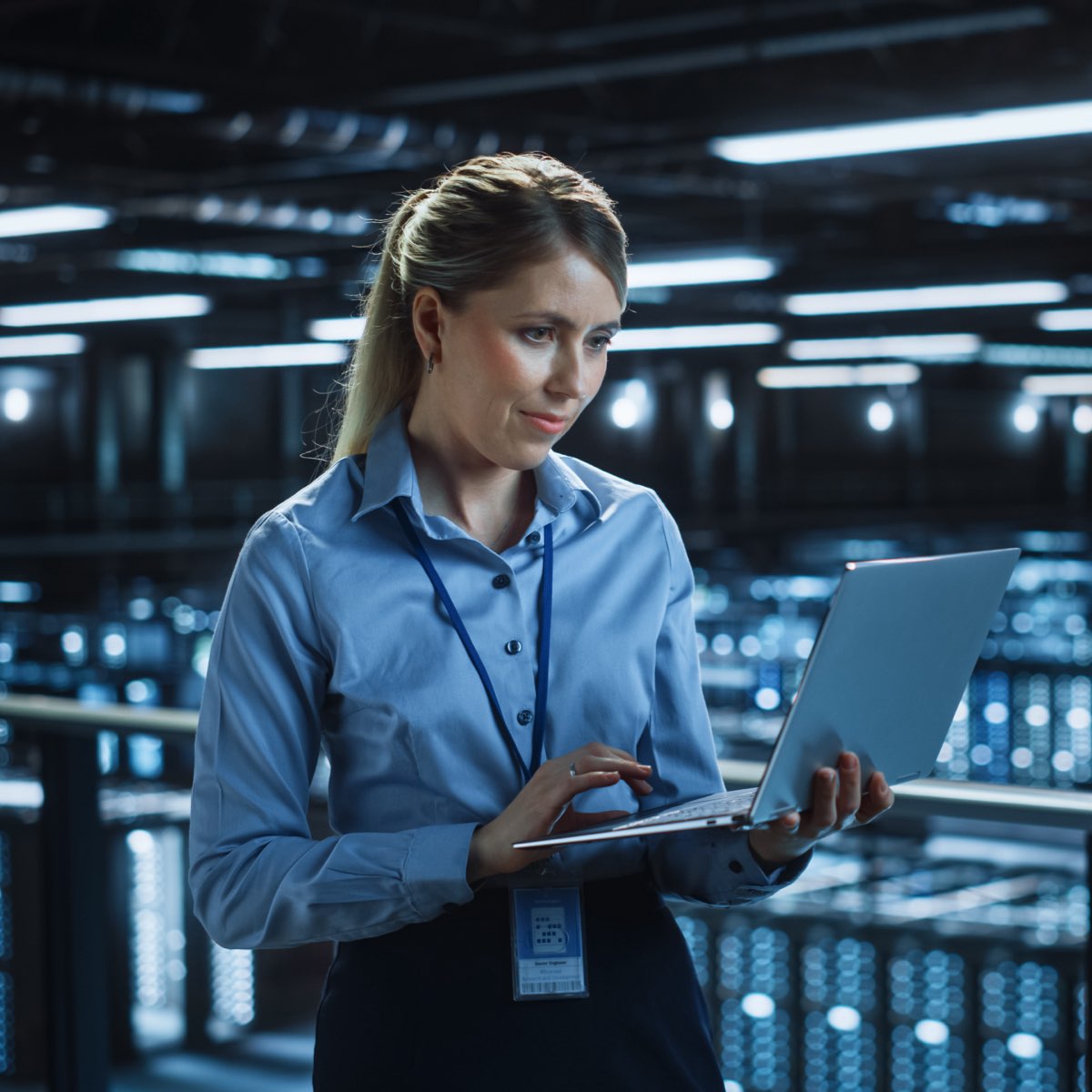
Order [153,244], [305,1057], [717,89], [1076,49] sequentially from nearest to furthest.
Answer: [305,1057] → [1076,49] → [717,89] → [153,244]

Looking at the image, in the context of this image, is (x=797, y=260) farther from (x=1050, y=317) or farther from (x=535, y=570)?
(x=535, y=570)

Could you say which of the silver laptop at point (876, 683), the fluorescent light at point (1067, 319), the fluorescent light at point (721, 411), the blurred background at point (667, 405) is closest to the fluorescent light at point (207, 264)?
the blurred background at point (667, 405)

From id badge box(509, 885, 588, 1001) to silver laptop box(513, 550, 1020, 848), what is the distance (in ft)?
0.29

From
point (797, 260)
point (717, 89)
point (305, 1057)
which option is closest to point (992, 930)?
point (797, 260)

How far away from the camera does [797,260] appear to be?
476 inches

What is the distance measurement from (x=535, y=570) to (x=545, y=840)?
8.8 inches

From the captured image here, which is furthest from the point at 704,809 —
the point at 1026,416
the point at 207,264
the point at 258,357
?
the point at 1026,416

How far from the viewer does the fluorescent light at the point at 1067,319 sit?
12.9 m

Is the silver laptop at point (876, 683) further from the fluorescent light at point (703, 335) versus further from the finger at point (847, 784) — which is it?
the fluorescent light at point (703, 335)

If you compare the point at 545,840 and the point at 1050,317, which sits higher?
the point at 1050,317

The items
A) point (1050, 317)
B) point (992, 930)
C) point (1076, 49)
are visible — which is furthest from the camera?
point (1050, 317)

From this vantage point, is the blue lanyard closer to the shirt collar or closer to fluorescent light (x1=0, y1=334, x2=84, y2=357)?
the shirt collar

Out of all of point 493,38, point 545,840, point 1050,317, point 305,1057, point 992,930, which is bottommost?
point 992,930

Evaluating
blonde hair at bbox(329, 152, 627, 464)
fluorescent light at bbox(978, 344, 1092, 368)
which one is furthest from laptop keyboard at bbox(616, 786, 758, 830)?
fluorescent light at bbox(978, 344, 1092, 368)
